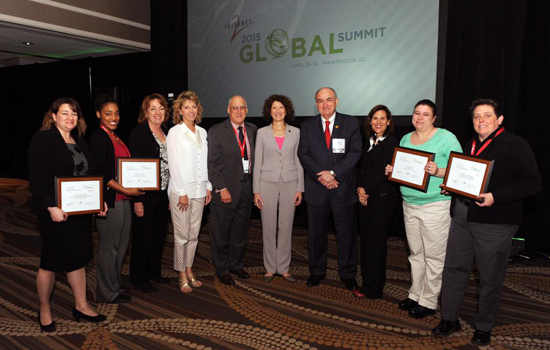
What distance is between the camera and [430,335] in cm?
275

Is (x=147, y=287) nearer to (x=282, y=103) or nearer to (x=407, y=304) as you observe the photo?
(x=282, y=103)

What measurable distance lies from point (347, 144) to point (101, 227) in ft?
6.72

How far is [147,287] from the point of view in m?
3.49

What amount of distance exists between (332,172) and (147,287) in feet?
6.06

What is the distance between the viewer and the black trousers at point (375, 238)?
10.5ft

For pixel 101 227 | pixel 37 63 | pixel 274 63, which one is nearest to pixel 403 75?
pixel 274 63

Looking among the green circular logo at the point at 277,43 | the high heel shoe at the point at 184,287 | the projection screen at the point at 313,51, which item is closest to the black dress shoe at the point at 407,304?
the high heel shoe at the point at 184,287

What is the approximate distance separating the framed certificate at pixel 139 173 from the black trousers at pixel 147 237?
0.90 ft

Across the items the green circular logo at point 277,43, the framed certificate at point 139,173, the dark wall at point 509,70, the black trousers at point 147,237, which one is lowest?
the black trousers at point 147,237

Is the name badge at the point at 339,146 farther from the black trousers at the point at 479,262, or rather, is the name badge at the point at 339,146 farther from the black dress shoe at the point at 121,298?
the black dress shoe at the point at 121,298

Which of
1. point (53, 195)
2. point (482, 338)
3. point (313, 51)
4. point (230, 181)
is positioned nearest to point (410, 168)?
point (482, 338)

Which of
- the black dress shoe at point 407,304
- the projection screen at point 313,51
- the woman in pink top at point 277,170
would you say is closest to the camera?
the black dress shoe at point 407,304

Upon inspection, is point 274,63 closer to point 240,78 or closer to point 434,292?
point 240,78

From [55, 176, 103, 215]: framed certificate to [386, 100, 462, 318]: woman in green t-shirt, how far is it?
6.61 ft
